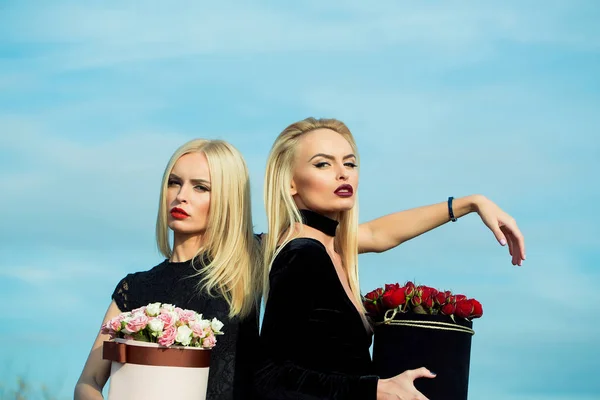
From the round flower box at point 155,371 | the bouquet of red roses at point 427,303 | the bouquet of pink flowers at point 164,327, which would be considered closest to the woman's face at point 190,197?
the bouquet of pink flowers at point 164,327

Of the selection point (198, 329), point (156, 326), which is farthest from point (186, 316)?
point (156, 326)

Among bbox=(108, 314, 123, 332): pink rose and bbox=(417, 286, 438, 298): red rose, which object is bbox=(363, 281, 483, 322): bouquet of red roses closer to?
bbox=(417, 286, 438, 298): red rose

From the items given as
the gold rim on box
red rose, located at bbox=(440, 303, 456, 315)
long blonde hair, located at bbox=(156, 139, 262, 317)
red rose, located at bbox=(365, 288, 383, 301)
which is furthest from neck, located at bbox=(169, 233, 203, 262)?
red rose, located at bbox=(440, 303, 456, 315)

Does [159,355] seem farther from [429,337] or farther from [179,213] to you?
[429,337]

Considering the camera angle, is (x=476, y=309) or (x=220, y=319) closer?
(x=476, y=309)

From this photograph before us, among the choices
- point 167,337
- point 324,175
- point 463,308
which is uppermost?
point 324,175

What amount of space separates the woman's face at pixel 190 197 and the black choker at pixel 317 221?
73 cm

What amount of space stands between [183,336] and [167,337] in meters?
0.09

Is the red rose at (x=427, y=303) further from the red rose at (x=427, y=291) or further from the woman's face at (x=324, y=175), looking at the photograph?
the woman's face at (x=324, y=175)

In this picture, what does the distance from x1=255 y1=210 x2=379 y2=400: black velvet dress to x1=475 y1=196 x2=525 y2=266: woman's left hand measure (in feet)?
3.95

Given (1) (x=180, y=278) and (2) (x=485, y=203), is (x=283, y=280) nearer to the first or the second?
(1) (x=180, y=278)

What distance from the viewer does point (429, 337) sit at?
4.84 metres

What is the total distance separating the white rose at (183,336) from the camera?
4.72 metres

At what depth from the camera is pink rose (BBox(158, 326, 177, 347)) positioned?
15.4ft
